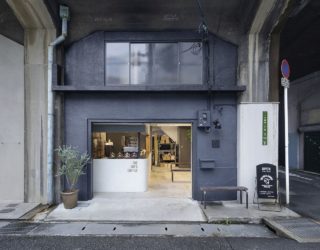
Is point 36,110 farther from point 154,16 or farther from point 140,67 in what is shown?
point 154,16

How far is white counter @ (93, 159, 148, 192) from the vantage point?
930cm

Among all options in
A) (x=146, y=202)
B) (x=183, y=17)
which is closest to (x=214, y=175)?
(x=146, y=202)

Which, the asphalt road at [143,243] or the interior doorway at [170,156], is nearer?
the asphalt road at [143,243]

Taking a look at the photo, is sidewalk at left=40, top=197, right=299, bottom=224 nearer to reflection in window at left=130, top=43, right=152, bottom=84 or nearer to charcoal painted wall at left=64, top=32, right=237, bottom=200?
charcoal painted wall at left=64, top=32, right=237, bottom=200

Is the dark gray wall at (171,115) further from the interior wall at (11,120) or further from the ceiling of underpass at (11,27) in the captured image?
the ceiling of underpass at (11,27)

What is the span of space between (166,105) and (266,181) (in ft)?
12.3

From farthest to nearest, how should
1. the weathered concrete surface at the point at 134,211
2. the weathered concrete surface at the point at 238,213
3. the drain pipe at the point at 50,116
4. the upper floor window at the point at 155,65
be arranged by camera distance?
the upper floor window at the point at 155,65, the drain pipe at the point at 50,116, the weathered concrete surface at the point at 134,211, the weathered concrete surface at the point at 238,213

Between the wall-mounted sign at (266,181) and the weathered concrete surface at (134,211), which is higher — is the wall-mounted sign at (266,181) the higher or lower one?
the higher one

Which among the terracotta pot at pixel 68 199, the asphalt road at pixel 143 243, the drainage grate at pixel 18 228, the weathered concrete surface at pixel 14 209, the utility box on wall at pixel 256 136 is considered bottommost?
the asphalt road at pixel 143 243

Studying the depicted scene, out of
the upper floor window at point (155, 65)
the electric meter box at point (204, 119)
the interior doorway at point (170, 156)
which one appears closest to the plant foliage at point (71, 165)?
the upper floor window at point (155, 65)

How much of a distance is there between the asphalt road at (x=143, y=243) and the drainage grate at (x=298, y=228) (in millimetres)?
179

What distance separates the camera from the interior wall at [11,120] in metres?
7.84

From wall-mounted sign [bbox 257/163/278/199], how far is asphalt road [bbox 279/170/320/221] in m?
0.69

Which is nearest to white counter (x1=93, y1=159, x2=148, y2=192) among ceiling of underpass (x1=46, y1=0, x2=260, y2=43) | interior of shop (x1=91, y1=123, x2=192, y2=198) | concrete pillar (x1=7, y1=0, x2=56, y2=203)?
interior of shop (x1=91, y1=123, x2=192, y2=198)
